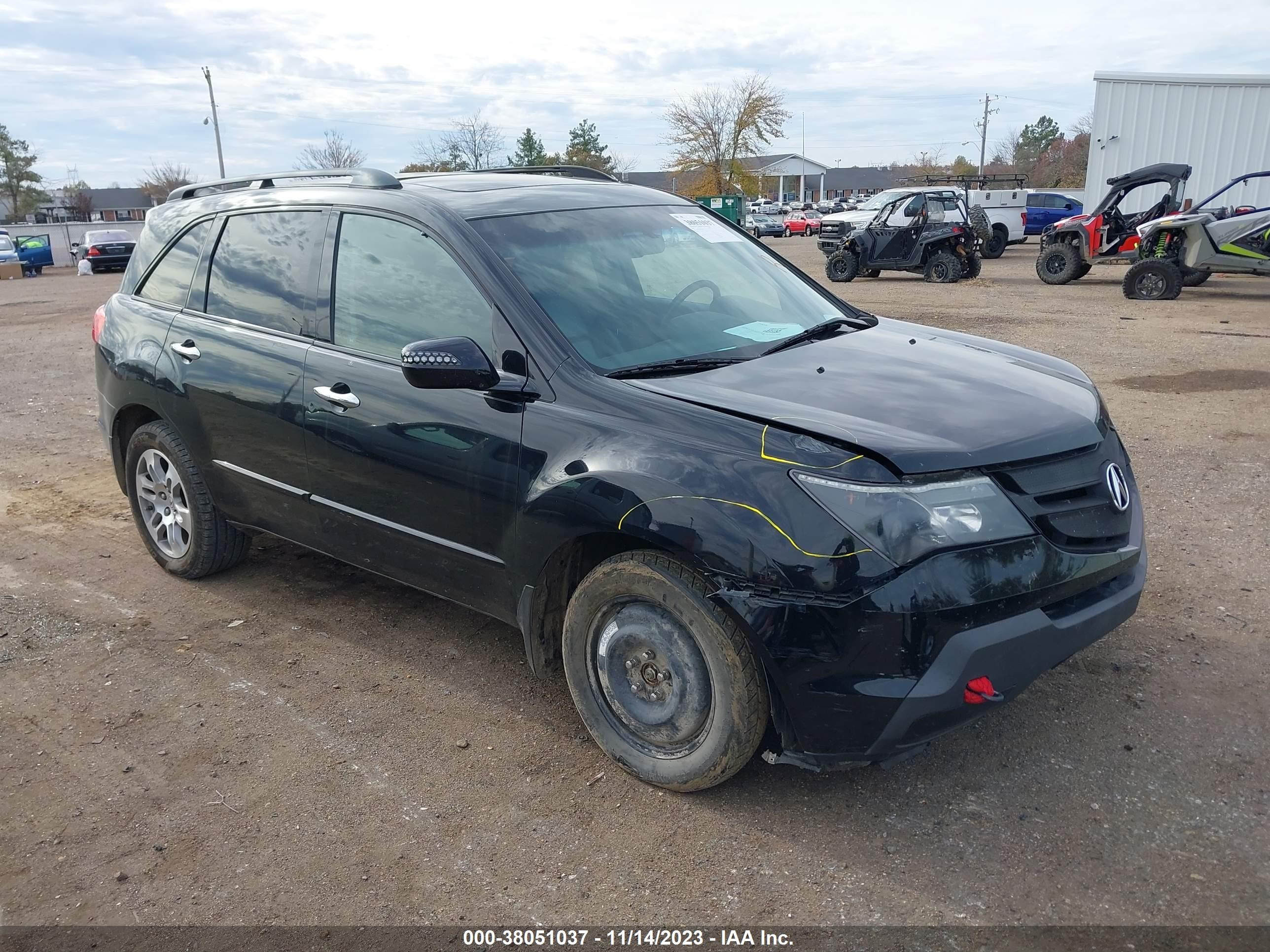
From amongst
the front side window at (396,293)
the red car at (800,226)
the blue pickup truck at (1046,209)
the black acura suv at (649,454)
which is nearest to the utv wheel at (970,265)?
the blue pickup truck at (1046,209)

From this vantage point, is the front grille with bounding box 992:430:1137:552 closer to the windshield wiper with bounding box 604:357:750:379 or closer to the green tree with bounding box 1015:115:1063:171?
the windshield wiper with bounding box 604:357:750:379

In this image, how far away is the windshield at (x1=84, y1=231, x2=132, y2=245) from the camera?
32781 millimetres

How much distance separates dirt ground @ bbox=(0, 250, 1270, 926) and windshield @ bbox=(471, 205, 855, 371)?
1.39 m

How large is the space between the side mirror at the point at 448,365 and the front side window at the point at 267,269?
3.38ft

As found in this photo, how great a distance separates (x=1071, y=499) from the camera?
2955 mm

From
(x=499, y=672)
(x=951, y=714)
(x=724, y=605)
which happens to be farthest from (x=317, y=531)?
(x=951, y=714)

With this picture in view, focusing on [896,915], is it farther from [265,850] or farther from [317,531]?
[317,531]

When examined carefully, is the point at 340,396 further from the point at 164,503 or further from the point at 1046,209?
the point at 1046,209

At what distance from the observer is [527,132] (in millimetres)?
83438

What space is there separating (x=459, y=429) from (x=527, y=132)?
85349 mm

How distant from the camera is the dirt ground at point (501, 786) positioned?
2.69 m

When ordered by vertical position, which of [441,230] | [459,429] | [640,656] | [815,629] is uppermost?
[441,230]

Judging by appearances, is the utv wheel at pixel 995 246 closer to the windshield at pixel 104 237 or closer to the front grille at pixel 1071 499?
the front grille at pixel 1071 499

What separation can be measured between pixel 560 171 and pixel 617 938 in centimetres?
354
